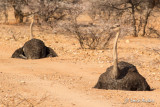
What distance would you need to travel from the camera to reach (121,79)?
24.1 feet

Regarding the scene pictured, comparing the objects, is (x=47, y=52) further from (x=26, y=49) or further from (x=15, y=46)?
(x=15, y=46)

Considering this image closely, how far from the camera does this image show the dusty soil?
251 inches

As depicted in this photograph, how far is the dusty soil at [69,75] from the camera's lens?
637 centimetres

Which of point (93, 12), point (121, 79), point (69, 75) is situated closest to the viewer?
point (121, 79)

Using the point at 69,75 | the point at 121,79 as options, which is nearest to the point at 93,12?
the point at 69,75

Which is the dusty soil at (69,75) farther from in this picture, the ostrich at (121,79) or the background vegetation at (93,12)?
the background vegetation at (93,12)

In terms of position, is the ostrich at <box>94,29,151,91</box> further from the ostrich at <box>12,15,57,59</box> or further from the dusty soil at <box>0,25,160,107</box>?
the ostrich at <box>12,15,57,59</box>

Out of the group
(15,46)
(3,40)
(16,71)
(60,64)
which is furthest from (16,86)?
(3,40)

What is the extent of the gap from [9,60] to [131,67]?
476 centimetres

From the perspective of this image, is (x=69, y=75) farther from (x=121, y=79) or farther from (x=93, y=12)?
(x=93, y=12)

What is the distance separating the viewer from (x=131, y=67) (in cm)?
754

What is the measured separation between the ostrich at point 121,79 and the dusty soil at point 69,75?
0.21m

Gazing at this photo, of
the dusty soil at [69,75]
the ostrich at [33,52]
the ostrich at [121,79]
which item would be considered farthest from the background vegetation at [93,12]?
the ostrich at [121,79]

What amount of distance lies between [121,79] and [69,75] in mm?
2151
